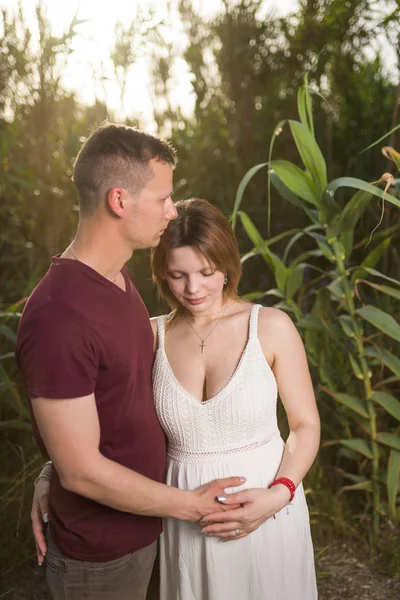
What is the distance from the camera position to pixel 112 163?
4.60 ft

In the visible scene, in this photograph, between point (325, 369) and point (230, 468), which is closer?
point (230, 468)

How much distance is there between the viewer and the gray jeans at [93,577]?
1470 mm

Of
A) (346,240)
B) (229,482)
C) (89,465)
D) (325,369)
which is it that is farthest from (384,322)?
(89,465)

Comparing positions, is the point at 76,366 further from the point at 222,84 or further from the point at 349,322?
the point at 222,84

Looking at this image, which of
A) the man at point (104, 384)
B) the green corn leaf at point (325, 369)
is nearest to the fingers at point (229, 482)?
the man at point (104, 384)

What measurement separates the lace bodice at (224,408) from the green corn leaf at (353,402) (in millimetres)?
659

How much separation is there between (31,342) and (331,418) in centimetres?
181

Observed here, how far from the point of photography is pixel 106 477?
129cm

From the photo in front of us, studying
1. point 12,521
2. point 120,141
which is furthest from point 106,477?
point 12,521

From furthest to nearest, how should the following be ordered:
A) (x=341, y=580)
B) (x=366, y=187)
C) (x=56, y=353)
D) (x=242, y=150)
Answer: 1. (x=242, y=150)
2. (x=341, y=580)
3. (x=366, y=187)
4. (x=56, y=353)

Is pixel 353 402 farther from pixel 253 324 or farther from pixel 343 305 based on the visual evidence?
pixel 253 324

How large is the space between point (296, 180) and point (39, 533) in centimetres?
114

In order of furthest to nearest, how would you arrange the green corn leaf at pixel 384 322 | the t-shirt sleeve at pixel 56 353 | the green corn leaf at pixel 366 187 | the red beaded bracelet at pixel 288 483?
the green corn leaf at pixel 384 322 → the green corn leaf at pixel 366 187 → the red beaded bracelet at pixel 288 483 → the t-shirt sleeve at pixel 56 353

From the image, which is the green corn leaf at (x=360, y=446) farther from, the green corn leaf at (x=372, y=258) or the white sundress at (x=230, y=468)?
the white sundress at (x=230, y=468)
